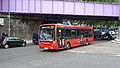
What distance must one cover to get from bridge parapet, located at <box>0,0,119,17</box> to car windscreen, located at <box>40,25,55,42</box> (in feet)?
34.8

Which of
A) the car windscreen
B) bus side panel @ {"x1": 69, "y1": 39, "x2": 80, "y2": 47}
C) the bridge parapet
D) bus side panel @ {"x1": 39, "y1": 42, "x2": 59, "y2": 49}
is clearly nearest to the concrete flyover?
the bridge parapet

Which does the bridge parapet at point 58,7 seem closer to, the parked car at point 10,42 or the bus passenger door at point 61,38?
the parked car at point 10,42

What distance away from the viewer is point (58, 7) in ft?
87.6

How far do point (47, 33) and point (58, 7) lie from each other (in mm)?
12016

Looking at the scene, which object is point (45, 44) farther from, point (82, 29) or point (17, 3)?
point (17, 3)

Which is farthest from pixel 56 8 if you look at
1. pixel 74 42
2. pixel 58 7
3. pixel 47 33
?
pixel 47 33

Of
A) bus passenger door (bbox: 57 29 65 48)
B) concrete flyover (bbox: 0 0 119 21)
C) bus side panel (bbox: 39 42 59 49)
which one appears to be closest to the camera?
bus side panel (bbox: 39 42 59 49)

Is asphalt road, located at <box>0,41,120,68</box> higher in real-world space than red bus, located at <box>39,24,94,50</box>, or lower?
lower

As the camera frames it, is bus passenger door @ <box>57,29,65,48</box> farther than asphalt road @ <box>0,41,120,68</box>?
Yes

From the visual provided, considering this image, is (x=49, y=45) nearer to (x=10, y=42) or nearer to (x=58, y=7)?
(x=10, y=42)

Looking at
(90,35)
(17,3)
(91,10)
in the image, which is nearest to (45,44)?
(90,35)

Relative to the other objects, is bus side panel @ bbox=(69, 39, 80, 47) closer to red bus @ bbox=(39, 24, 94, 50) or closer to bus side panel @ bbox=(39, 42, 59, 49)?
red bus @ bbox=(39, 24, 94, 50)

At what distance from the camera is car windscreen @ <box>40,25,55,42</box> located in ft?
50.2

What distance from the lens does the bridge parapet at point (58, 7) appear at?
2498cm
